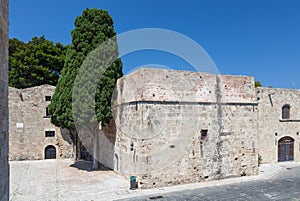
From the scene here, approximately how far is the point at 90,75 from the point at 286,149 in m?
14.0

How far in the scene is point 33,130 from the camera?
16.1 metres

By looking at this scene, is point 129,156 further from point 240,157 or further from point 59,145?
point 59,145

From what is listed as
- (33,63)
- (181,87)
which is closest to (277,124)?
(181,87)

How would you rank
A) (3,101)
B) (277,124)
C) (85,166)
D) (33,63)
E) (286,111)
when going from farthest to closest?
(33,63), (286,111), (277,124), (85,166), (3,101)

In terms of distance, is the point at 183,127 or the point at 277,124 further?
the point at 277,124

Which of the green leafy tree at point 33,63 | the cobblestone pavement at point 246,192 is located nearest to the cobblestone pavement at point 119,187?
the cobblestone pavement at point 246,192

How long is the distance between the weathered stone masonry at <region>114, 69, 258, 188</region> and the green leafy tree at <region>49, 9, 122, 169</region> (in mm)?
927

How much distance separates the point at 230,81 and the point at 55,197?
9.37 meters

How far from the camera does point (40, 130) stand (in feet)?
53.4

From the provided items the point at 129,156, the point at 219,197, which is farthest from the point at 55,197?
the point at 219,197

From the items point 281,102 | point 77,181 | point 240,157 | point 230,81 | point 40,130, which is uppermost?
point 230,81

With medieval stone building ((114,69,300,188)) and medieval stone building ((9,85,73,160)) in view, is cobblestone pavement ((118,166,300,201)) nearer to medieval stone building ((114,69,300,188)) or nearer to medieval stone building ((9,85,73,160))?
medieval stone building ((114,69,300,188))

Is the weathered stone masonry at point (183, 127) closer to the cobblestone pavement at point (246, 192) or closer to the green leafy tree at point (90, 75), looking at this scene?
the green leafy tree at point (90, 75)

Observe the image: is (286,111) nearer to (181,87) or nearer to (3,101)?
(181,87)
